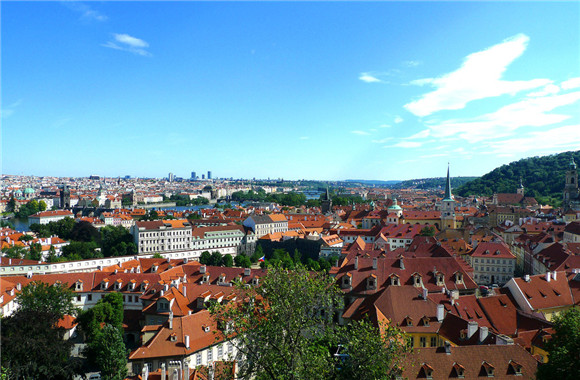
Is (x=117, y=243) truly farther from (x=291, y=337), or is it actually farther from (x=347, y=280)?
(x=291, y=337)

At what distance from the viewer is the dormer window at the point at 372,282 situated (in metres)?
31.2

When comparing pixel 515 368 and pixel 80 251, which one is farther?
pixel 80 251

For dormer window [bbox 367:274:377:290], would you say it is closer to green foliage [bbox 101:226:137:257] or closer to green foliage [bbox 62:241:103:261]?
green foliage [bbox 62:241:103:261]

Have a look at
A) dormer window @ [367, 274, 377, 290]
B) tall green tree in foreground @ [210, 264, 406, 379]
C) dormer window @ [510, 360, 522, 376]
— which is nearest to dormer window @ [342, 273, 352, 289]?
dormer window @ [367, 274, 377, 290]

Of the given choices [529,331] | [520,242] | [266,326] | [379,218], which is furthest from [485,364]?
[379,218]

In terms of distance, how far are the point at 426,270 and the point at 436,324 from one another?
792 cm

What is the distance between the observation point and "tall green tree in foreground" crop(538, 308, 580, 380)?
47.8 ft

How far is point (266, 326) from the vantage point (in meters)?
13.8

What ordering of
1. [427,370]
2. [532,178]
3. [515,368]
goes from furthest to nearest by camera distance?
[532,178]
[515,368]
[427,370]

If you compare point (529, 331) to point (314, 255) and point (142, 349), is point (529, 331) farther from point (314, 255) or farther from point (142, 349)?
point (314, 255)

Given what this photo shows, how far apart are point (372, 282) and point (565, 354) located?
16.9 meters

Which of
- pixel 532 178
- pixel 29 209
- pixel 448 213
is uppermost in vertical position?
pixel 532 178

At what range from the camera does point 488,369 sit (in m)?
18.3

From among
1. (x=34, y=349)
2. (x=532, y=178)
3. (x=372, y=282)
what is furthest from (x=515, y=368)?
(x=532, y=178)
